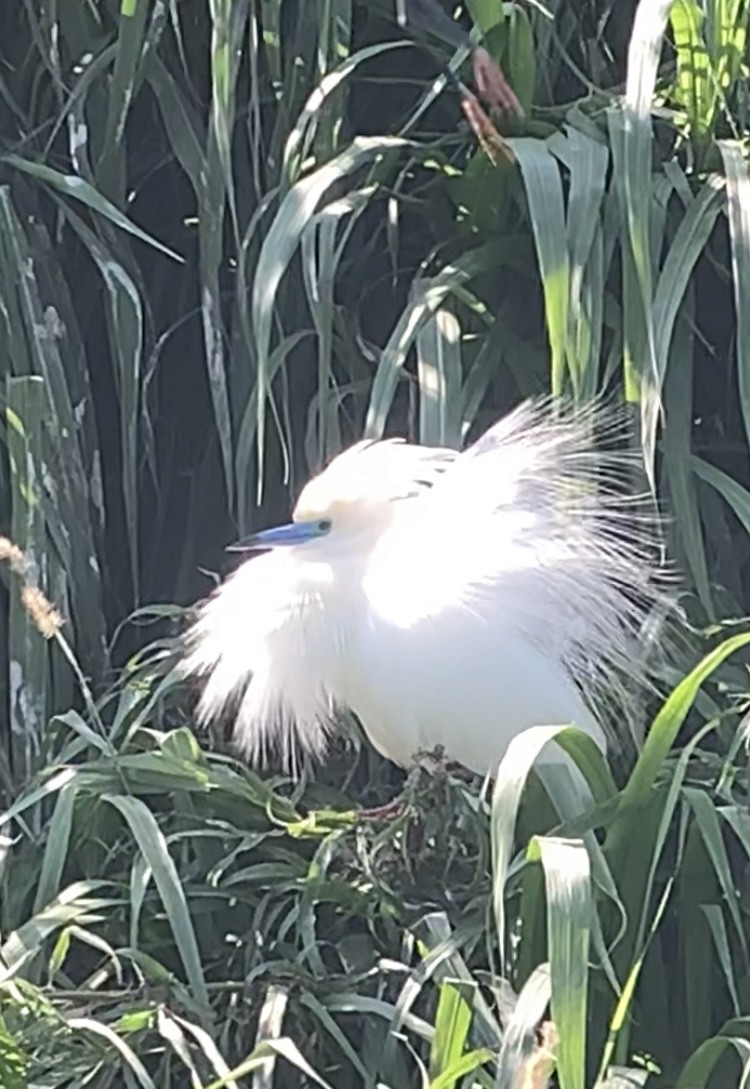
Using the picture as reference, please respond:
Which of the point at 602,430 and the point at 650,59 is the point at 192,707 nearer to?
the point at 602,430

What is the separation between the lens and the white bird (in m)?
1.55

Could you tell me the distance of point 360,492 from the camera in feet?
5.26

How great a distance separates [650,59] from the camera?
1.59 metres

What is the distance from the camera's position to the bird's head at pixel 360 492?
5.23ft

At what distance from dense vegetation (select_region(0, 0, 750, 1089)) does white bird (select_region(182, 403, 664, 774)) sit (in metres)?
0.04

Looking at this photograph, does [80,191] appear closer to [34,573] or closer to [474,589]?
[34,573]

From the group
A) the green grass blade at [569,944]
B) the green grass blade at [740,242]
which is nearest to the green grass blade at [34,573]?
the green grass blade at [740,242]

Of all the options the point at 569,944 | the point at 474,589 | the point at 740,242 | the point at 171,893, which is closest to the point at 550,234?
the point at 740,242

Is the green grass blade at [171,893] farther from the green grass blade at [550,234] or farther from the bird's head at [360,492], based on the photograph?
the green grass blade at [550,234]

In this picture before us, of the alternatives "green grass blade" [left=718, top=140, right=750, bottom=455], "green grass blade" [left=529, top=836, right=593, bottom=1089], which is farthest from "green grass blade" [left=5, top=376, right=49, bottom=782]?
"green grass blade" [left=529, top=836, right=593, bottom=1089]

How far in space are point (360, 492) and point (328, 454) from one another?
143 mm

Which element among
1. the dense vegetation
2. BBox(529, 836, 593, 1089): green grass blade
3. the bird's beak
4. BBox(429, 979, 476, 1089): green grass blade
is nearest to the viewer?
BBox(529, 836, 593, 1089): green grass blade

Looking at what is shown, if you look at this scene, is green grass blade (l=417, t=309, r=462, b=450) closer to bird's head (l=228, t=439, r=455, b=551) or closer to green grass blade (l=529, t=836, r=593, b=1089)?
bird's head (l=228, t=439, r=455, b=551)

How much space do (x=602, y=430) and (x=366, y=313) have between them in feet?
1.10
